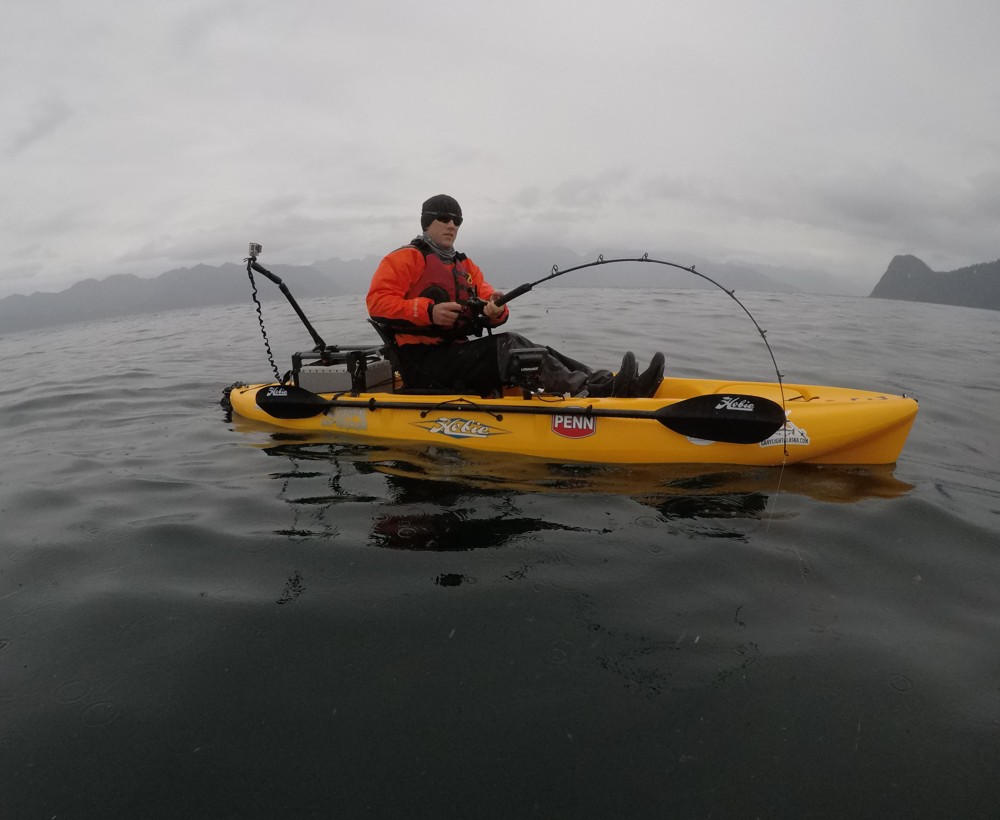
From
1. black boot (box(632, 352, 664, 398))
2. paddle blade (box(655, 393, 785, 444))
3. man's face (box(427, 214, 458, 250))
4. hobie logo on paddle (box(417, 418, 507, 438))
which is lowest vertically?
hobie logo on paddle (box(417, 418, 507, 438))

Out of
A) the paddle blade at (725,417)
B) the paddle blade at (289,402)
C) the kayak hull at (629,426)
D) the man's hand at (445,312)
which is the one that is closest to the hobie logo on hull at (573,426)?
the kayak hull at (629,426)

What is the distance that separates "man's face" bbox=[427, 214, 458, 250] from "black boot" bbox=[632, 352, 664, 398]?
2.49 meters

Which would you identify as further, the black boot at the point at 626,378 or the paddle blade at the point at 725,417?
the black boot at the point at 626,378

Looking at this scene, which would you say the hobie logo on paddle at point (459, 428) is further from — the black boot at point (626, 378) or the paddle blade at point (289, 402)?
the paddle blade at point (289, 402)

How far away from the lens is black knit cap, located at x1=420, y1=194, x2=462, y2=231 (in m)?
6.14

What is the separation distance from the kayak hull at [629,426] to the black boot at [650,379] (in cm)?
27

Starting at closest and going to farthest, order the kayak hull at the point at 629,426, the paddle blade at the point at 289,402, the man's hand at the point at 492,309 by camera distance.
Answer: the kayak hull at the point at 629,426 < the man's hand at the point at 492,309 < the paddle blade at the point at 289,402

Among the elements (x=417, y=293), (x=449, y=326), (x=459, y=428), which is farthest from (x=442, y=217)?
(x=459, y=428)

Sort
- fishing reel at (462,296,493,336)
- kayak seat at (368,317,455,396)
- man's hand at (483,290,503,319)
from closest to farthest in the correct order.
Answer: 1. man's hand at (483,290,503,319)
2. fishing reel at (462,296,493,336)
3. kayak seat at (368,317,455,396)

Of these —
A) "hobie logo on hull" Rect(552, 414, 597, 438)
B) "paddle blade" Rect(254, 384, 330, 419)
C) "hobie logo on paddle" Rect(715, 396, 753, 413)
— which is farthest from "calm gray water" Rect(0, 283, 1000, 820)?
"paddle blade" Rect(254, 384, 330, 419)

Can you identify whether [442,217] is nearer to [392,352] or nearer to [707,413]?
[392,352]

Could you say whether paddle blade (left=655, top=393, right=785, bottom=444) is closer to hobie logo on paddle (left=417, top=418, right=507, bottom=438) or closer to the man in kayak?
the man in kayak

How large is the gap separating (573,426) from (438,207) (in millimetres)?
2690

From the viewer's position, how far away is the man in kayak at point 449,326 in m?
5.86
